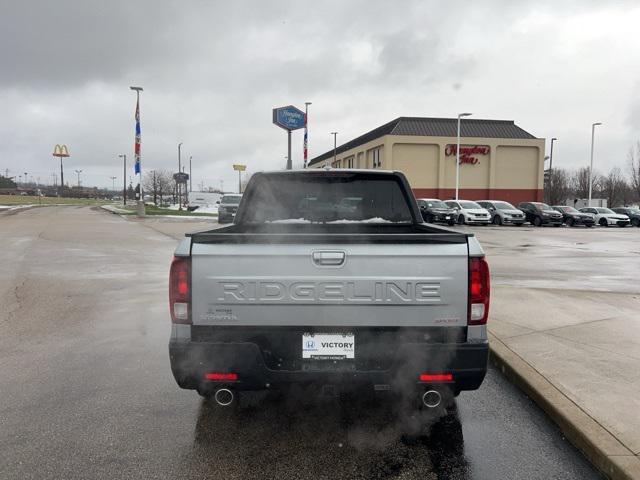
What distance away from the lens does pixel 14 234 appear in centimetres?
1922

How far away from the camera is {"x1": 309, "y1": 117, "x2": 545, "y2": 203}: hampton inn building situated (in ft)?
158

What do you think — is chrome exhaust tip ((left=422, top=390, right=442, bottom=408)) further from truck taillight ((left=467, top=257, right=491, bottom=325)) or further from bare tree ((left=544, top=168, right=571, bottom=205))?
bare tree ((left=544, top=168, right=571, bottom=205))

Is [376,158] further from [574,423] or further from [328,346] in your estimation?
[328,346]

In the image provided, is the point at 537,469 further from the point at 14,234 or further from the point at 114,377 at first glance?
the point at 14,234

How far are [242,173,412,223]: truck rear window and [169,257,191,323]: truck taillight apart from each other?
1.62m

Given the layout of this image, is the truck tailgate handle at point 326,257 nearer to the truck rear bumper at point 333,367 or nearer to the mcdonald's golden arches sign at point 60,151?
the truck rear bumper at point 333,367

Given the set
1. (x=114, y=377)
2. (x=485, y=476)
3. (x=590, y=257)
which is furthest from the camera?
(x=590, y=257)

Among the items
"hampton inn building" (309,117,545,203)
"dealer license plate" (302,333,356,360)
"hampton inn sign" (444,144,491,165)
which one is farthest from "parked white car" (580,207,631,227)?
"dealer license plate" (302,333,356,360)

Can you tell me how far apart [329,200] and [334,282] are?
1847 millimetres

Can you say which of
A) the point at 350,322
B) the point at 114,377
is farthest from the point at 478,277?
the point at 114,377

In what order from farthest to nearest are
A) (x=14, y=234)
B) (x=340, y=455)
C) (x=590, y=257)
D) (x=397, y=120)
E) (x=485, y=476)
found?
(x=397, y=120) < (x=14, y=234) < (x=590, y=257) < (x=340, y=455) < (x=485, y=476)

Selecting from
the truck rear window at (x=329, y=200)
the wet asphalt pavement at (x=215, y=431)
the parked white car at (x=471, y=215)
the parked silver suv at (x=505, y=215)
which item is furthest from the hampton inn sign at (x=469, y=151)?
the wet asphalt pavement at (x=215, y=431)

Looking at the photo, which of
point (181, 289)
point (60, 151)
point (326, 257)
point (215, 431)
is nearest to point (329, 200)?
point (326, 257)

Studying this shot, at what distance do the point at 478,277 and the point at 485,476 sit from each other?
1172mm
